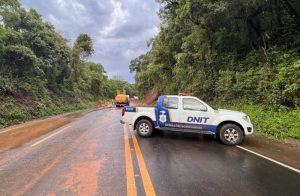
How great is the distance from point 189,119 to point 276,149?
10.4 ft

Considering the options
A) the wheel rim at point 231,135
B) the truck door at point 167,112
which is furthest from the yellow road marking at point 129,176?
the wheel rim at point 231,135

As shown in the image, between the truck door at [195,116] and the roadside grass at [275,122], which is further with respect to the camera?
the roadside grass at [275,122]

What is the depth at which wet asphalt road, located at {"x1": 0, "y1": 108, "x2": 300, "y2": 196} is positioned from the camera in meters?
4.62

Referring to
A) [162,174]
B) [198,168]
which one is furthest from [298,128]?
[162,174]

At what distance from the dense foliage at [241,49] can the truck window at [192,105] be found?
500 cm

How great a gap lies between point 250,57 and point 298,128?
853cm

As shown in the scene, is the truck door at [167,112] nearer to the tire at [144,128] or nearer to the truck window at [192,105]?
the truck window at [192,105]

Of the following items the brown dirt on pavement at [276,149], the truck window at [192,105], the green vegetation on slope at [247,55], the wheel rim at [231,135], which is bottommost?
the brown dirt on pavement at [276,149]

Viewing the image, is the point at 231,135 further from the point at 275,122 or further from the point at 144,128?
the point at 144,128

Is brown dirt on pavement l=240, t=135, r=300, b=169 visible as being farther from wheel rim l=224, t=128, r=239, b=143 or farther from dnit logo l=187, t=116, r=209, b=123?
dnit logo l=187, t=116, r=209, b=123

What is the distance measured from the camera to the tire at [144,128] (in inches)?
398

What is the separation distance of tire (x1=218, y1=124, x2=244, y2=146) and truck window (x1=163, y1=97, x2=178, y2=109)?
2.06 m

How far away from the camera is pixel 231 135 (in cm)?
905

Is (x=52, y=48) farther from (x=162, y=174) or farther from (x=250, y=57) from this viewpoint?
(x=162, y=174)
